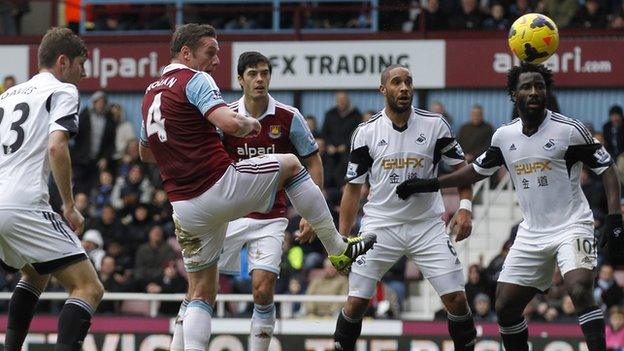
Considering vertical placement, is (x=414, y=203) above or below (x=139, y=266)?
above

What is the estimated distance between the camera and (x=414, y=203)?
40.3 feet

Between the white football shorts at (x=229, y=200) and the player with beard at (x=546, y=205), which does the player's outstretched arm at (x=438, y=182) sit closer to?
the player with beard at (x=546, y=205)

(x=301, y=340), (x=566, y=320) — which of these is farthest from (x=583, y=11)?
(x=301, y=340)

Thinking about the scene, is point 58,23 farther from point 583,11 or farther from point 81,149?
point 583,11

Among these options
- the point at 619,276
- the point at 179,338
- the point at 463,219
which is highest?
the point at 463,219

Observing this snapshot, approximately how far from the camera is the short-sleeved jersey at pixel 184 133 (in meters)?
10.2

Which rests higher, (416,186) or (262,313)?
(416,186)

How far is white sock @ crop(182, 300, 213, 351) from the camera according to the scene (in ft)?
35.0

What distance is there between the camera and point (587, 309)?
11.1 m

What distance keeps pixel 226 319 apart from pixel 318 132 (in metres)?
6.70

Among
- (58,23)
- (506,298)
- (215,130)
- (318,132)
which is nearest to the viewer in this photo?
(215,130)

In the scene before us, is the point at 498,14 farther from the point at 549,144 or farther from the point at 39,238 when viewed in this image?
the point at 39,238

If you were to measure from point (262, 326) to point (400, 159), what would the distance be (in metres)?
1.87

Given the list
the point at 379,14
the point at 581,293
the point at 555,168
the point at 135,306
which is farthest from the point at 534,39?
the point at 379,14
